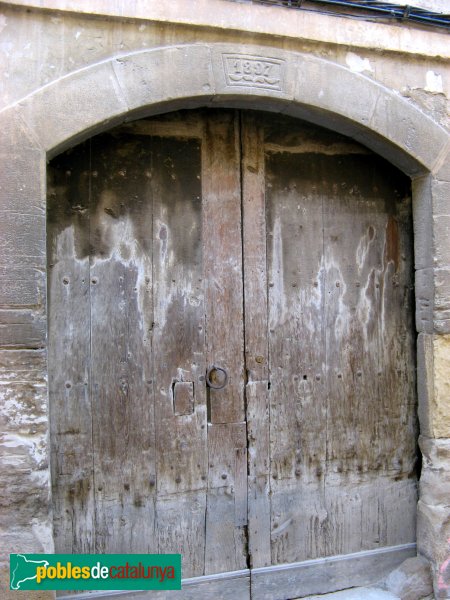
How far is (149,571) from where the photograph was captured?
2.61 m

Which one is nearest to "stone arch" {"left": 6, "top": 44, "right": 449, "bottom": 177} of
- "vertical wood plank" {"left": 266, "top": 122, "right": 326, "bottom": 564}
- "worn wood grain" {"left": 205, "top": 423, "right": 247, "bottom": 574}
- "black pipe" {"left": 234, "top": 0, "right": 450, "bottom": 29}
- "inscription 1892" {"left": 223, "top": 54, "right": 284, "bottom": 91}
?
"inscription 1892" {"left": 223, "top": 54, "right": 284, "bottom": 91}

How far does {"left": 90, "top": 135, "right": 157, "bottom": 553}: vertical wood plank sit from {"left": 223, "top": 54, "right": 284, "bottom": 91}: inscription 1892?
540 mm

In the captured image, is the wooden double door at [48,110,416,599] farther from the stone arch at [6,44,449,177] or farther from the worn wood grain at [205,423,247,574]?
the stone arch at [6,44,449,177]

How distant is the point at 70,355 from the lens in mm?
2566

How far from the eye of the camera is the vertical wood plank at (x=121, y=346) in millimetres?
2609

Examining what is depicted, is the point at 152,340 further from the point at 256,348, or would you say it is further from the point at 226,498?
the point at 226,498

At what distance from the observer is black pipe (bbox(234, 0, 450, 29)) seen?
8.46 ft

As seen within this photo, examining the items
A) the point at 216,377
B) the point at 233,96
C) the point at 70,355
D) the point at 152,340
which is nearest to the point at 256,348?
the point at 216,377

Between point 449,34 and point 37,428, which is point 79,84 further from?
point 449,34

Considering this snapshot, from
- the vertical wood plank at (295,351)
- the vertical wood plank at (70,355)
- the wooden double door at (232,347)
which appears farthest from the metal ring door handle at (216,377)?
the vertical wood plank at (70,355)

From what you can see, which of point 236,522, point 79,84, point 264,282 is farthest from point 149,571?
point 79,84

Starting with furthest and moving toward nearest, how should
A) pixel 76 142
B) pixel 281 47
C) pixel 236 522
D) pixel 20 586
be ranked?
pixel 236 522, pixel 281 47, pixel 76 142, pixel 20 586

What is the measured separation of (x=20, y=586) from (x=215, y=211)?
1.80 m

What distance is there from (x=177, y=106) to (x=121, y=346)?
1102 millimetres
